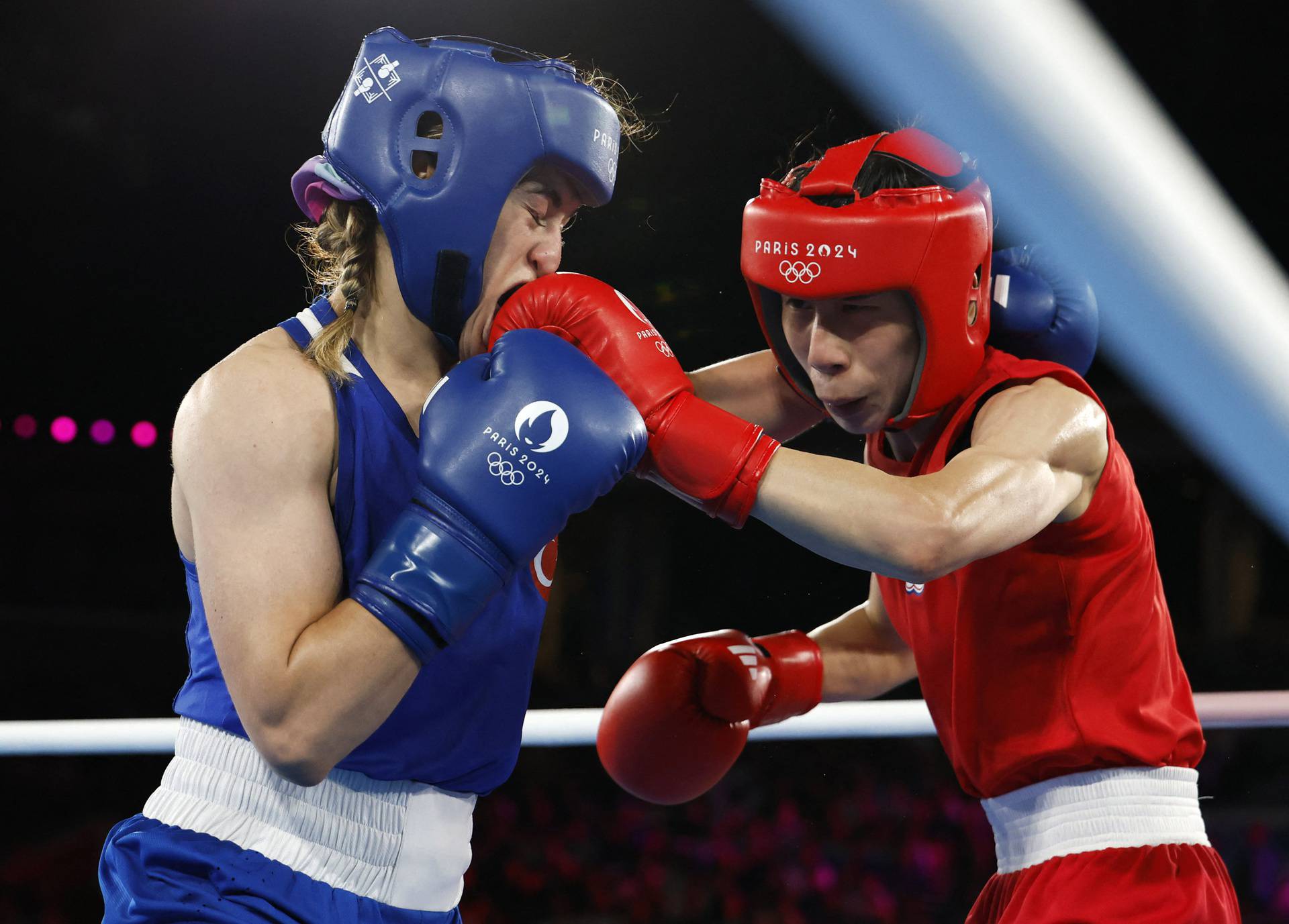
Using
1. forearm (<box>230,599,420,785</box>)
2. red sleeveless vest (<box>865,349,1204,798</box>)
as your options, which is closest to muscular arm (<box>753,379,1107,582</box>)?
red sleeveless vest (<box>865,349,1204,798</box>)

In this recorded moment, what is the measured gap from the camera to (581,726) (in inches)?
94.2

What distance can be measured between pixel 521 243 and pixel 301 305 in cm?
453

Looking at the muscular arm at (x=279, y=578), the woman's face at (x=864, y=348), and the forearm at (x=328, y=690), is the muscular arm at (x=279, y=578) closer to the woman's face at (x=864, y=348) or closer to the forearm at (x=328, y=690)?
the forearm at (x=328, y=690)

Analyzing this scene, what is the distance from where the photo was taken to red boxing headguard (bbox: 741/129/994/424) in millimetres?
1672

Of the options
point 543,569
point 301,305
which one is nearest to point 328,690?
point 543,569

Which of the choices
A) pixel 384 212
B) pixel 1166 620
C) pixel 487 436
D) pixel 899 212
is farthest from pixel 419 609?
pixel 1166 620

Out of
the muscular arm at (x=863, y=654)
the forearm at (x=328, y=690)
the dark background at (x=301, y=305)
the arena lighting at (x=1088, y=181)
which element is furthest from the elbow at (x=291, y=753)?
the dark background at (x=301, y=305)

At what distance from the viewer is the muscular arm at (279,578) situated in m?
1.32

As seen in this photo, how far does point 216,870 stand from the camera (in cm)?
138

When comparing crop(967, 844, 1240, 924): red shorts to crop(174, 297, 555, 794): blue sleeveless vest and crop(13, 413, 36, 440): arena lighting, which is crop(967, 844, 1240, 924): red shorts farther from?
crop(13, 413, 36, 440): arena lighting

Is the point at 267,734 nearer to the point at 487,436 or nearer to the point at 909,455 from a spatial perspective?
the point at 487,436

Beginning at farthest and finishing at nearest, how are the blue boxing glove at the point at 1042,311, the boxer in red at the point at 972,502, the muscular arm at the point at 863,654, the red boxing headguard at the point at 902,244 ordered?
the muscular arm at the point at 863,654 → the blue boxing glove at the point at 1042,311 → the red boxing headguard at the point at 902,244 → the boxer in red at the point at 972,502

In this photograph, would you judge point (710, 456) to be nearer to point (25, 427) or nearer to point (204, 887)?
point (204, 887)

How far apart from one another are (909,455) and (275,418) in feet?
3.36
